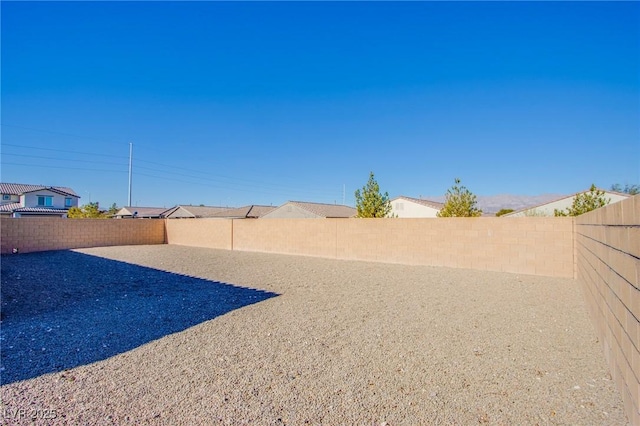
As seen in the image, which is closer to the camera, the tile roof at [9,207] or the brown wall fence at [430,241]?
the brown wall fence at [430,241]

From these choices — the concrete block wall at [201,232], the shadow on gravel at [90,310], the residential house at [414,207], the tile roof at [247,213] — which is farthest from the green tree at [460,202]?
the tile roof at [247,213]

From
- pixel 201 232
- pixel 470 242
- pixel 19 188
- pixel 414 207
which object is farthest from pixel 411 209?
pixel 19 188

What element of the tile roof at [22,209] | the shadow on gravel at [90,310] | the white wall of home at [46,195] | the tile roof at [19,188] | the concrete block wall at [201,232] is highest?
the tile roof at [19,188]

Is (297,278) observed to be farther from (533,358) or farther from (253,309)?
(533,358)

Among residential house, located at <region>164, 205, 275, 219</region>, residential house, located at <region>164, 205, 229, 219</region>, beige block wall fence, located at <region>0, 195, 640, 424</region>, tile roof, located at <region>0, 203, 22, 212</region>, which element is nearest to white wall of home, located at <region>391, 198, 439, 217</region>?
residential house, located at <region>164, 205, 275, 219</region>

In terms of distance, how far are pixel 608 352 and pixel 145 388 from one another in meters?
4.63

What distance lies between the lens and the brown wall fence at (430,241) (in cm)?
940

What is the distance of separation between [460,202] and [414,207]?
18.0m

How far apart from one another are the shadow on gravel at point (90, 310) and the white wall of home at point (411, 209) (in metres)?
28.0

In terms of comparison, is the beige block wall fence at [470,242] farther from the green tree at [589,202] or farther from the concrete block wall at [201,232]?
the green tree at [589,202]

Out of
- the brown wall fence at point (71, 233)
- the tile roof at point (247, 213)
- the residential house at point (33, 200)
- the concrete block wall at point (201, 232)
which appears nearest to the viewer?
the brown wall fence at point (71, 233)

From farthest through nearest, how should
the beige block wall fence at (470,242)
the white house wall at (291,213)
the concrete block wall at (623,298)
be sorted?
the white house wall at (291,213), the beige block wall fence at (470,242), the concrete block wall at (623,298)

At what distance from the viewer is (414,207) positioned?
35.1 m

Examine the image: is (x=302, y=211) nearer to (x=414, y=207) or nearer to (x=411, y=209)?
(x=411, y=209)
